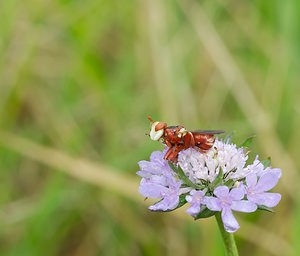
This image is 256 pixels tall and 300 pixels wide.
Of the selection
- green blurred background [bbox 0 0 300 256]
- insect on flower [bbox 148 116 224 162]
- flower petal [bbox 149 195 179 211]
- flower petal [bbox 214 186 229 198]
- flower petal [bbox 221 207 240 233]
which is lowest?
flower petal [bbox 221 207 240 233]

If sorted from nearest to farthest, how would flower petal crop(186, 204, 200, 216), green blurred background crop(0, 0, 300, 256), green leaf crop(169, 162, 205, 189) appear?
flower petal crop(186, 204, 200, 216), green leaf crop(169, 162, 205, 189), green blurred background crop(0, 0, 300, 256)

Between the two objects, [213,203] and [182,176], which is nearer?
[213,203]

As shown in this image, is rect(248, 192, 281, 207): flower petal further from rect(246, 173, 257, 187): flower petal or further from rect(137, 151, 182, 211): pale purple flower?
rect(137, 151, 182, 211): pale purple flower

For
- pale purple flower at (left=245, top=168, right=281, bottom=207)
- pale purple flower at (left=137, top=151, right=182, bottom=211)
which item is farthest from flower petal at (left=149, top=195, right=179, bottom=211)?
pale purple flower at (left=245, top=168, right=281, bottom=207)

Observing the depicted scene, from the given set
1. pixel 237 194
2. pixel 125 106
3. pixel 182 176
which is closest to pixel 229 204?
pixel 237 194

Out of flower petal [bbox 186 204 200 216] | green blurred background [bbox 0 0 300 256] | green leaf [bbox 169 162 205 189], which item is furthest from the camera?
green blurred background [bbox 0 0 300 256]

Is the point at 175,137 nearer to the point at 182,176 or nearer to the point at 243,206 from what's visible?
the point at 182,176
